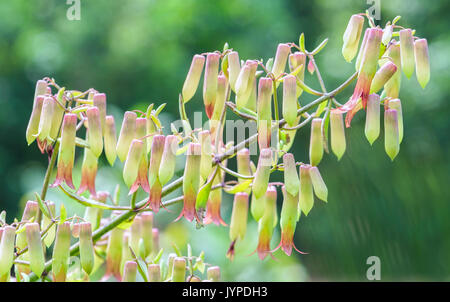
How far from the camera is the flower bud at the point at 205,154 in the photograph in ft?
2.21

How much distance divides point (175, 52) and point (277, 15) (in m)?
1.41

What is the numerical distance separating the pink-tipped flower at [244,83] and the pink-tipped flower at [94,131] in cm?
17

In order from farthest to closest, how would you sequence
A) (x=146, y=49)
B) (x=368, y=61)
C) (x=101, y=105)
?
(x=146, y=49), (x=101, y=105), (x=368, y=61)

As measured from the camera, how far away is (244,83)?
0.69m

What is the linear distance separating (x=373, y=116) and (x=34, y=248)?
40 cm

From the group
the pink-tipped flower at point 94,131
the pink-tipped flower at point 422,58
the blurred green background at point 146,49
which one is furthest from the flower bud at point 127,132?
the blurred green background at point 146,49

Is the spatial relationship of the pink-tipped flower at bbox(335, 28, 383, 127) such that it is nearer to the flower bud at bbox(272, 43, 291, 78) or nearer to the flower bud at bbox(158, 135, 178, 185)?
the flower bud at bbox(272, 43, 291, 78)

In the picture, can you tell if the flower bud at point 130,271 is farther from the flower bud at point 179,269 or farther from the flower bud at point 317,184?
the flower bud at point 317,184

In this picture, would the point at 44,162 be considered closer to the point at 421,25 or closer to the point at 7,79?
the point at 7,79

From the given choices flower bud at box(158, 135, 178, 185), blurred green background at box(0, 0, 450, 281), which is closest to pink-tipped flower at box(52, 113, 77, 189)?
flower bud at box(158, 135, 178, 185)

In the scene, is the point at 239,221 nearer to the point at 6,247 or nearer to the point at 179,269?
the point at 179,269

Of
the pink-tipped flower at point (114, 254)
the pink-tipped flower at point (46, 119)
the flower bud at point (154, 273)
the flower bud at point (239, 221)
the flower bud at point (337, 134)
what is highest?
the pink-tipped flower at point (46, 119)

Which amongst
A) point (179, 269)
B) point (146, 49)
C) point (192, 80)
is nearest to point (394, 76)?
point (192, 80)
